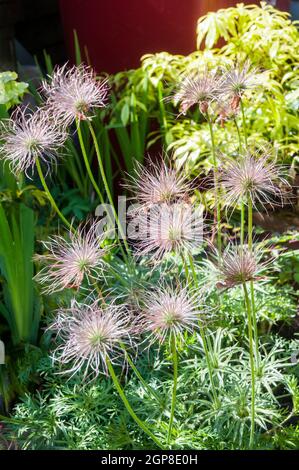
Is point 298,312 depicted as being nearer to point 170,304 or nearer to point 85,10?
point 170,304

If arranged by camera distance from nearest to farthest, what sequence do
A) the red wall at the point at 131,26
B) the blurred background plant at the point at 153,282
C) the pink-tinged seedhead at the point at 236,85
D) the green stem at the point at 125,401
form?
the green stem at the point at 125,401, the pink-tinged seedhead at the point at 236,85, the blurred background plant at the point at 153,282, the red wall at the point at 131,26

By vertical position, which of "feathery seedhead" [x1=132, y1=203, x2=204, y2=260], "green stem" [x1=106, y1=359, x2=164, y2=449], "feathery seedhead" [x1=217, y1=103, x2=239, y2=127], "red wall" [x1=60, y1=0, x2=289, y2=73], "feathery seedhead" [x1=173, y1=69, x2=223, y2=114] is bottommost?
"green stem" [x1=106, y1=359, x2=164, y2=449]

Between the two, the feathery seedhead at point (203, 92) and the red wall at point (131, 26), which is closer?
the feathery seedhead at point (203, 92)

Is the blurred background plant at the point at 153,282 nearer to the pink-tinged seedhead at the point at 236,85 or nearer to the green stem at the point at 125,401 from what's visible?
the green stem at the point at 125,401

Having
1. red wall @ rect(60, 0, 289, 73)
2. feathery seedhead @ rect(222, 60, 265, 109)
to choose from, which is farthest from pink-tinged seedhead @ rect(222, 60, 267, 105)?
red wall @ rect(60, 0, 289, 73)

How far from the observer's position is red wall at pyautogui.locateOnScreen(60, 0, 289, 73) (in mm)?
3170

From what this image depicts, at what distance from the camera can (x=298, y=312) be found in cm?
228

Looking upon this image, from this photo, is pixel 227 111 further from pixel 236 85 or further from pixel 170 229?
pixel 170 229

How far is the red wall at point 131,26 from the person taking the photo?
10.4ft

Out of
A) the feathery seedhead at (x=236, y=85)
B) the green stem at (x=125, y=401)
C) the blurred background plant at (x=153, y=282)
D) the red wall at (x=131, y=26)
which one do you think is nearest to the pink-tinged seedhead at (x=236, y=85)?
the feathery seedhead at (x=236, y=85)

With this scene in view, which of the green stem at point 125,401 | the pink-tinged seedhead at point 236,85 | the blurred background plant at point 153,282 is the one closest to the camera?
the green stem at point 125,401

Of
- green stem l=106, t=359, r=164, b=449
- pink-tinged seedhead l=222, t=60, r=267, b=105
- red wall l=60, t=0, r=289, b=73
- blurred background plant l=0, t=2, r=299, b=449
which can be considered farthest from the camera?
red wall l=60, t=0, r=289, b=73

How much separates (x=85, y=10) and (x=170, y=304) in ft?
7.08

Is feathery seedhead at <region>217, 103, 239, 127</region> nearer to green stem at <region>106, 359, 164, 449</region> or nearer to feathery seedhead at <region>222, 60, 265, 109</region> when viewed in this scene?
feathery seedhead at <region>222, 60, 265, 109</region>
